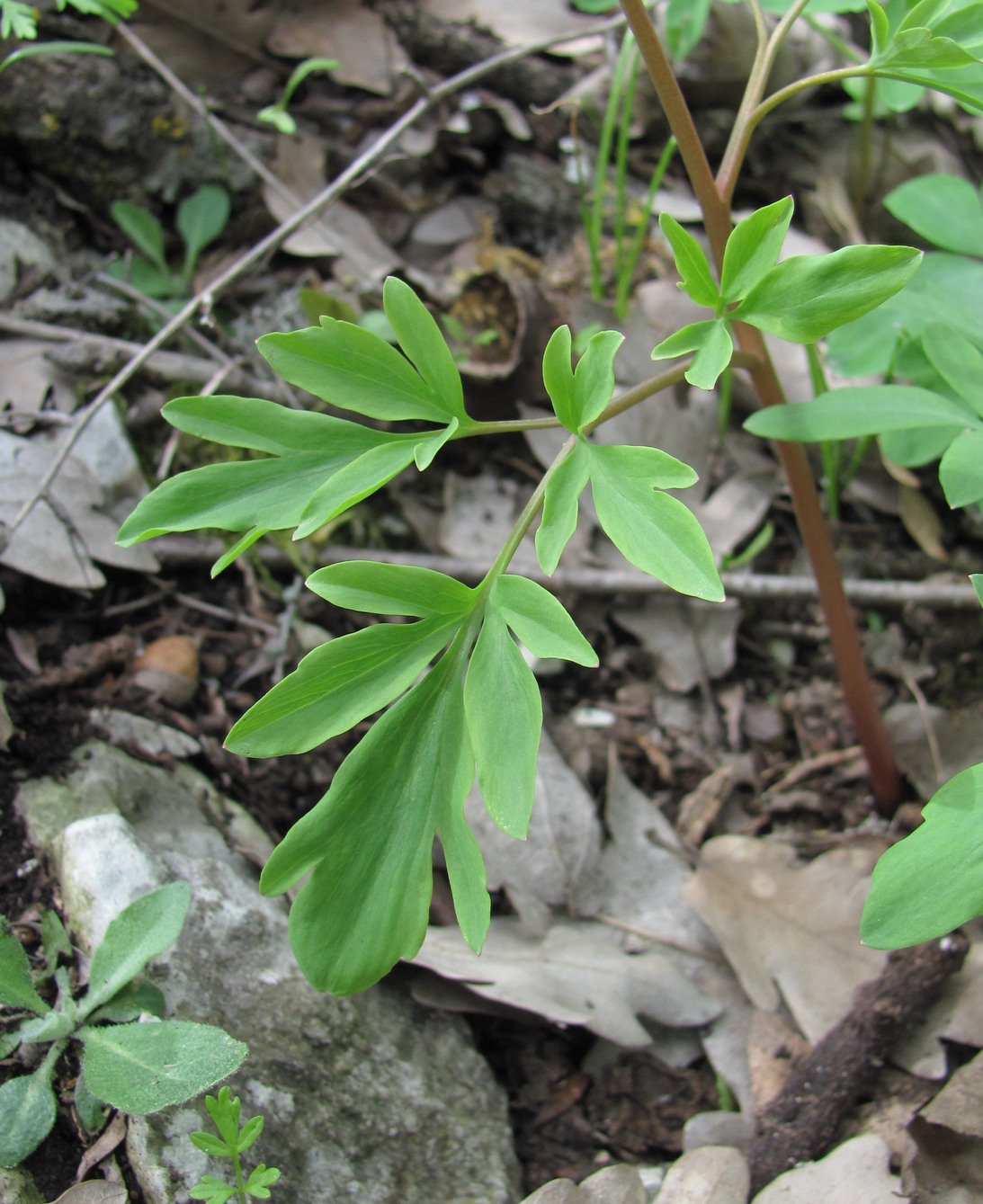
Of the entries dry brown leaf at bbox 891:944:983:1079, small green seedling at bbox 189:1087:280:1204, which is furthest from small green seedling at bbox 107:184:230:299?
dry brown leaf at bbox 891:944:983:1079

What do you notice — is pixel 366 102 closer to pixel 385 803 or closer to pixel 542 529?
pixel 542 529

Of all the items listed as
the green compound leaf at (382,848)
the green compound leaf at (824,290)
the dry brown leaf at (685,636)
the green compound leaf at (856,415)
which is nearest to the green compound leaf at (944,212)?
the green compound leaf at (856,415)

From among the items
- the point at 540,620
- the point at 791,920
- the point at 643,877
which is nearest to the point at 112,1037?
the point at 540,620

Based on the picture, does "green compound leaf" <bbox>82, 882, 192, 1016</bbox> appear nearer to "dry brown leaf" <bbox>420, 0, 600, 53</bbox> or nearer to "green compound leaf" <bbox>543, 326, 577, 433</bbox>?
"green compound leaf" <bbox>543, 326, 577, 433</bbox>

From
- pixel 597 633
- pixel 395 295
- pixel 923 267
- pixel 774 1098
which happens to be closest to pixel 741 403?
pixel 923 267

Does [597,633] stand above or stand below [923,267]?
below

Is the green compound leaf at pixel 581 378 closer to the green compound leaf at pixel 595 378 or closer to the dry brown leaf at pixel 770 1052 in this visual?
the green compound leaf at pixel 595 378

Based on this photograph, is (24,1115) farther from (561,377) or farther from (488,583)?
(561,377)
